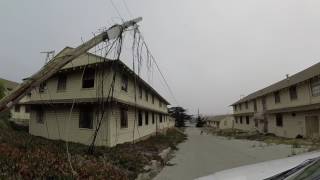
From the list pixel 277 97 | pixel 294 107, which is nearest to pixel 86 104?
pixel 294 107

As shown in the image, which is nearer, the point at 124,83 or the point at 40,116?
the point at 124,83

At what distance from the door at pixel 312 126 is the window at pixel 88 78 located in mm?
19070

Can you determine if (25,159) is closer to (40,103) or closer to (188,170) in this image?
(188,170)

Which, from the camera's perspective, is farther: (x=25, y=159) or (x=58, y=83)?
(x=58, y=83)

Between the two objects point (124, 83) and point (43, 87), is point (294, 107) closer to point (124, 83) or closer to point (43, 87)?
point (124, 83)

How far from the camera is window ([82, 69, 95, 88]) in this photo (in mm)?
18844

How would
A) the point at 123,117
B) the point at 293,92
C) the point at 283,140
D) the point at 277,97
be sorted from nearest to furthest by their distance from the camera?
the point at 123,117 → the point at 283,140 → the point at 293,92 → the point at 277,97

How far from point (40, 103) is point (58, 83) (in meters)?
1.93

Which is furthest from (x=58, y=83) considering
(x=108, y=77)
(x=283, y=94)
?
(x=283, y=94)

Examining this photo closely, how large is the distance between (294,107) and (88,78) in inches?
791

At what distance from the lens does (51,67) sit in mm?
8305

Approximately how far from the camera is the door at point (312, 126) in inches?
962

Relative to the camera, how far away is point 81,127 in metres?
18.7

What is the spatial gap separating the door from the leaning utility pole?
21563mm
